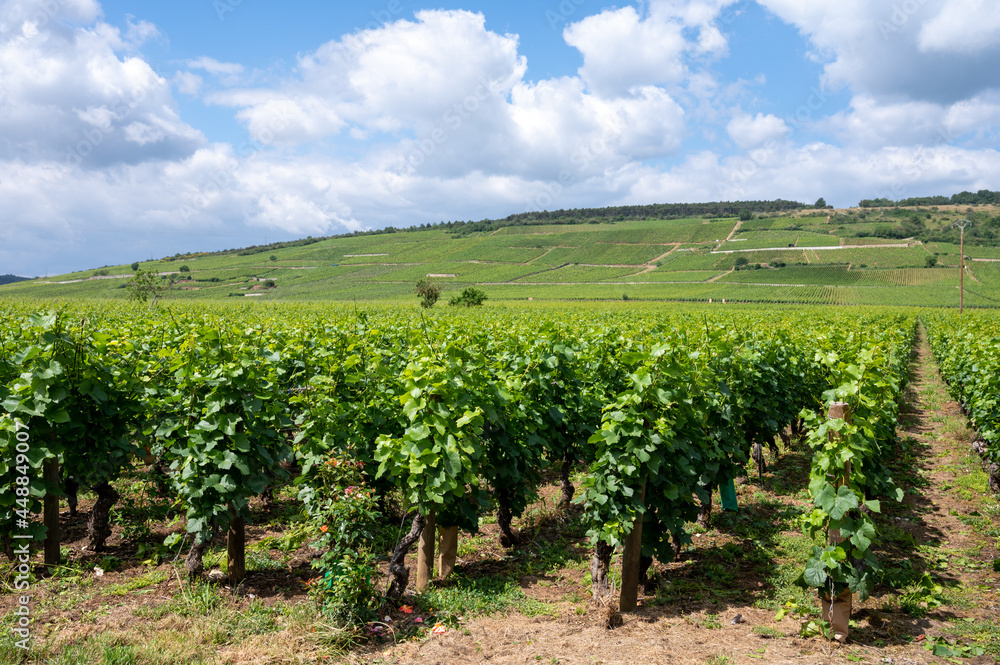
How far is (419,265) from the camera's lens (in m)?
130

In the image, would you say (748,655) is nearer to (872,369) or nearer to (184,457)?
(872,369)

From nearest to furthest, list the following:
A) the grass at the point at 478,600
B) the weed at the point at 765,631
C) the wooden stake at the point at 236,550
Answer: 1. the weed at the point at 765,631
2. the grass at the point at 478,600
3. the wooden stake at the point at 236,550

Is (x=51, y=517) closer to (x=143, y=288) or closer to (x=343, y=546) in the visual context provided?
(x=343, y=546)

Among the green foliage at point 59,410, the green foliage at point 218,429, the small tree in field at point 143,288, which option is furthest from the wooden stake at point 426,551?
the small tree in field at point 143,288

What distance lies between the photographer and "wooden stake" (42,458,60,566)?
5516 mm

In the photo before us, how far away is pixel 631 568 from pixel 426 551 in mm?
1986

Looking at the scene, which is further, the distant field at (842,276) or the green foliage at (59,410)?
the distant field at (842,276)

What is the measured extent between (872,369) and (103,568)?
8319mm

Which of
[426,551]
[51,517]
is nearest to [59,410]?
[51,517]

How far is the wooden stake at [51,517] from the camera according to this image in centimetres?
552

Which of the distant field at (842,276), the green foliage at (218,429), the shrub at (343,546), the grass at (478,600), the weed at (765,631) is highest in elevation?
the distant field at (842,276)

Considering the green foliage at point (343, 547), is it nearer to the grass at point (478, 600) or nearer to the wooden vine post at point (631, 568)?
the grass at point (478, 600)

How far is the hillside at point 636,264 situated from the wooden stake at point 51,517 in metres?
82.3

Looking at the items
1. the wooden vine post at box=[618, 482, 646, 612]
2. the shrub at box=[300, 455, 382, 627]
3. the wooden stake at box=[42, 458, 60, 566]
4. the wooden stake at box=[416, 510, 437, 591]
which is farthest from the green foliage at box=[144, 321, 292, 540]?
the wooden vine post at box=[618, 482, 646, 612]
